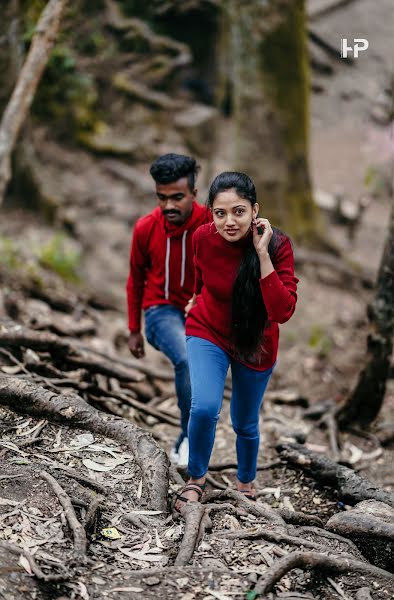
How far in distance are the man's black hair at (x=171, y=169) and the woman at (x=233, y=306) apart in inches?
26.3

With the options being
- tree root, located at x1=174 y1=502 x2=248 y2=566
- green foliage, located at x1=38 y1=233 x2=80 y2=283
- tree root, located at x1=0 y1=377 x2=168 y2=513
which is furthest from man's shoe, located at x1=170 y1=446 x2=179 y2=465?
green foliage, located at x1=38 y1=233 x2=80 y2=283

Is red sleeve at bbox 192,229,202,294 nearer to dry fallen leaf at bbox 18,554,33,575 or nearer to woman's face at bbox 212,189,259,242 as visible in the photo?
woman's face at bbox 212,189,259,242

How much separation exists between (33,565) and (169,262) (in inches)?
87.2

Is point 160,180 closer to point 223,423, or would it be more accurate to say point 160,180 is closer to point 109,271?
point 223,423

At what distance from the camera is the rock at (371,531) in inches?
152

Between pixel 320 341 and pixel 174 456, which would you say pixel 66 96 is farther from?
pixel 174 456

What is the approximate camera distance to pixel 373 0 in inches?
802

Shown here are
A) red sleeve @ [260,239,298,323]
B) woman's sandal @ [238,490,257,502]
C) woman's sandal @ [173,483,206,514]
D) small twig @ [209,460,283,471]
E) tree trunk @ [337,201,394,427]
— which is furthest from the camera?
tree trunk @ [337,201,394,427]

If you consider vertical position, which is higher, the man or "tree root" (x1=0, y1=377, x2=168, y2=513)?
the man

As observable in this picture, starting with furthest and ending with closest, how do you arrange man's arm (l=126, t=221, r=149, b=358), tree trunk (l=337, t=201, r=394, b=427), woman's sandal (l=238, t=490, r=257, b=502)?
tree trunk (l=337, t=201, r=394, b=427), man's arm (l=126, t=221, r=149, b=358), woman's sandal (l=238, t=490, r=257, b=502)

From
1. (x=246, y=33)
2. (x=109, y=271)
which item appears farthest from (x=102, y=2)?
(x=109, y=271)

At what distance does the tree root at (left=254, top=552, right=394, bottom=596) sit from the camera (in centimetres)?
329

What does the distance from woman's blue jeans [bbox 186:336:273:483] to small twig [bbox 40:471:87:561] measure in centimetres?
77

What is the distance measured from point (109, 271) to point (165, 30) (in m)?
7.85
